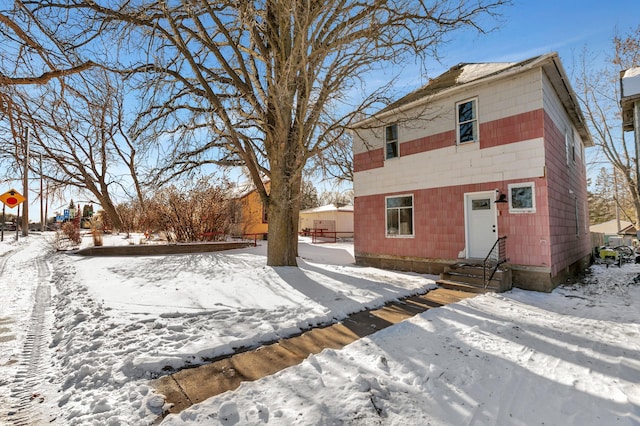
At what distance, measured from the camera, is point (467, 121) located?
28.9ft

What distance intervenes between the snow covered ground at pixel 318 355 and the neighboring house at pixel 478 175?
1.99 m

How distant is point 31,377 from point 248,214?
1983 cm

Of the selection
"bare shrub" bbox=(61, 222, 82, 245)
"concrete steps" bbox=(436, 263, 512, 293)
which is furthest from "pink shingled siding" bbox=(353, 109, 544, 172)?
"bare shrub" bbox=(61, 222, 82, 245)

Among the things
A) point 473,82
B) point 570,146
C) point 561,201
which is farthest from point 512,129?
point 570,146

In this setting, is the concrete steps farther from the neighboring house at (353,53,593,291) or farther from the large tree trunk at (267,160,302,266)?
the large tree trunk at (267,160,302,266)

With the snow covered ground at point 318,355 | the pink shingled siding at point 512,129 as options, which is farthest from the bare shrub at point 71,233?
the pink shingled siding at point 512,129

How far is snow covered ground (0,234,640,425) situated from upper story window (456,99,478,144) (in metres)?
4.61

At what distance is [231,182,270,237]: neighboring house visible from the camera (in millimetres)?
19064

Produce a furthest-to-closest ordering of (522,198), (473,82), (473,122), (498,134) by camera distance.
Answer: (473,122), (473,82), (498,134), (522,198)

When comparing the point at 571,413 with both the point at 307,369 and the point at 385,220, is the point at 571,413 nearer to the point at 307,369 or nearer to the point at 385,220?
the point at 307,369

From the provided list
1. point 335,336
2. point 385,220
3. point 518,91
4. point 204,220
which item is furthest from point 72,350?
point 204,220

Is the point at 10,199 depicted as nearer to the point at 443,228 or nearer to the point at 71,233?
the point at 71,233

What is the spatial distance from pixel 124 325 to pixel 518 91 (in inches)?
394

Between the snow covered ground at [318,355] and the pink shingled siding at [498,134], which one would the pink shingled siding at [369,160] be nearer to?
the pink shingled siding at [498,134]
